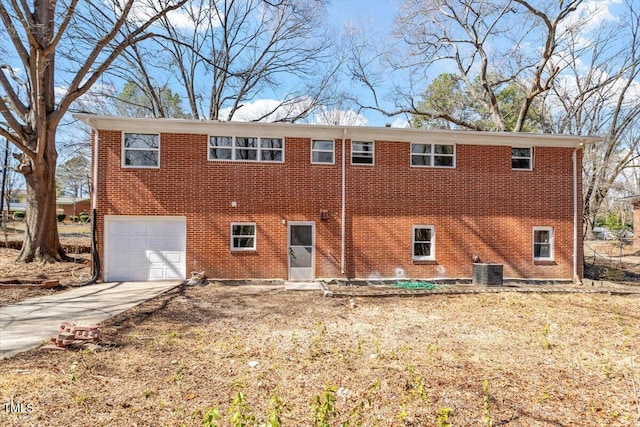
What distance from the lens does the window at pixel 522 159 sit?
12.7m

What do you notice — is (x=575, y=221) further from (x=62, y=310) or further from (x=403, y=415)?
(x=62, y=310)

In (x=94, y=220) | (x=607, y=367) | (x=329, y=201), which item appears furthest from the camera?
(x=329, y=201)

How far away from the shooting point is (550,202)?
41.7 feet

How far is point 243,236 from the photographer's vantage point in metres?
11.5

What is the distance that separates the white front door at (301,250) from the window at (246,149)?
243 cm

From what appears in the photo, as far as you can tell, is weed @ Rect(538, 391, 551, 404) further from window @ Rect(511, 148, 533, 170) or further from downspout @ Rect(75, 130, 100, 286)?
downspout @ Rect(75, 130, 100, 286)

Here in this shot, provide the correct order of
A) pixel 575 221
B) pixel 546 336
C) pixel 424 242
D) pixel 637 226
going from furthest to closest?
pixel 637 226, pixel 575 221, pixel 424 242, pixel 546 336

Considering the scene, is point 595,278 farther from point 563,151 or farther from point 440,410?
point 440,410

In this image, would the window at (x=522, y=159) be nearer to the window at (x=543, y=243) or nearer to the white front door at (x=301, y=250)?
the window at (x=543, y=243)

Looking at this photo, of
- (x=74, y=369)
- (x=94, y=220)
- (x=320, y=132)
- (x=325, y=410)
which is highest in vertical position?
(x=320, y=132)

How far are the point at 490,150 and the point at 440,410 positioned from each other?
11.1m

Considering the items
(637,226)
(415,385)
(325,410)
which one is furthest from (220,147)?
(637,226)

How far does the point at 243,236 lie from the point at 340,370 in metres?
7.52

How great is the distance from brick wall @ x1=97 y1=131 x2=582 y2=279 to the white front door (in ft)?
0.75
